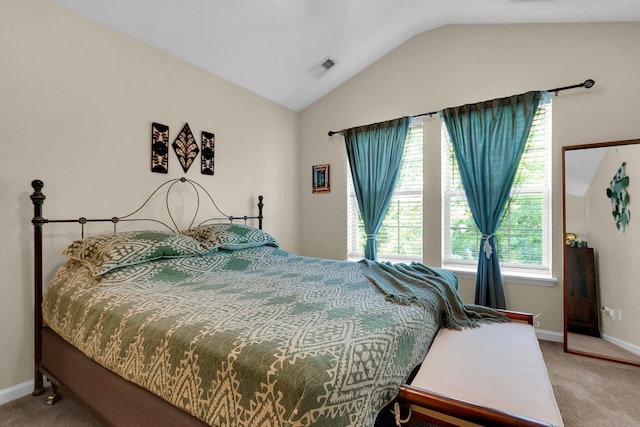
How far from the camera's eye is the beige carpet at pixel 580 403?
1.58 meters

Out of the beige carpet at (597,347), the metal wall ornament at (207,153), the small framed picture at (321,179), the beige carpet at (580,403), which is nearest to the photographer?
the beige carpet at (580,403)

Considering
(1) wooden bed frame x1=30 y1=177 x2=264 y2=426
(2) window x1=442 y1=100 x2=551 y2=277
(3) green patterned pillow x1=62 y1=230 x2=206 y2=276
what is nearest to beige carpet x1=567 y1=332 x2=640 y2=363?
(2) window x1=442 y1=100 x2=551 y2=277

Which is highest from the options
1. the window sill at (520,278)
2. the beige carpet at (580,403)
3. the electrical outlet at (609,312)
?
the window sill at (520,278)

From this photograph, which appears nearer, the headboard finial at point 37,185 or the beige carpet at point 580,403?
the beige carpet at point 580,403

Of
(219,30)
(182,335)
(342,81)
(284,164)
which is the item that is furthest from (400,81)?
(182,335)

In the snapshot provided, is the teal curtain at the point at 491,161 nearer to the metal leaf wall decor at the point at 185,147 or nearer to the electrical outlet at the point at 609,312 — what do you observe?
the electrical outlet at the point at 609,312

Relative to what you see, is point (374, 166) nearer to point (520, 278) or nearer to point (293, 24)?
point (293, 24)

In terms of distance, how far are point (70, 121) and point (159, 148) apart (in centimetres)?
60

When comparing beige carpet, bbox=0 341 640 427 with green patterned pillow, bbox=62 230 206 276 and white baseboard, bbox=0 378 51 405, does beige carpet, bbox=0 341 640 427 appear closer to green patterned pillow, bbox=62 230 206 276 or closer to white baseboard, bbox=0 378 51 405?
white baseboard, bbox=0 378 51 405

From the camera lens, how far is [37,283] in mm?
1814

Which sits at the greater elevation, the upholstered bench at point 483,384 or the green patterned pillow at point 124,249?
the green patterned pillow at point 124,249

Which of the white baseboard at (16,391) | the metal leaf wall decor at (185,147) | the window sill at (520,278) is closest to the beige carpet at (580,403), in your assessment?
the white baseboard at (16,391)

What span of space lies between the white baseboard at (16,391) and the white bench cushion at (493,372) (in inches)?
94.2

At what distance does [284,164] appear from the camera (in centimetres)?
383
